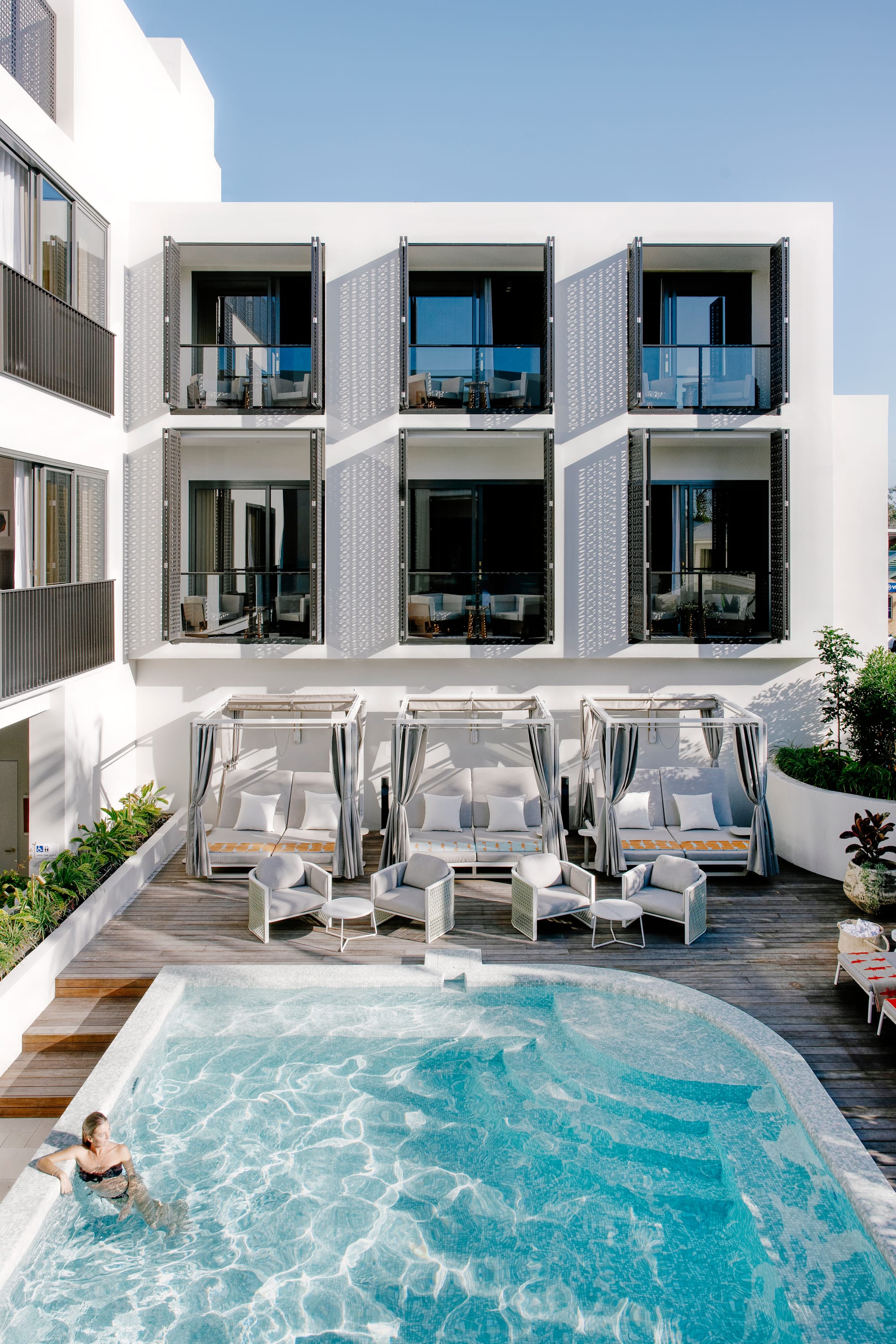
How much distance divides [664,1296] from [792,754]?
362 inches

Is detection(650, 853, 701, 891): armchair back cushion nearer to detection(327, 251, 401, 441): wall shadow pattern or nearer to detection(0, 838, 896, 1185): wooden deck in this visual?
detection(0, 838, 896, 1185): wooden deck

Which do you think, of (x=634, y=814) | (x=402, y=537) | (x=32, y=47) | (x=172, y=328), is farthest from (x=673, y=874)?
(x=32, y=47)

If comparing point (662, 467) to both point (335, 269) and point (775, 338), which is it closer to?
point (775, 338)

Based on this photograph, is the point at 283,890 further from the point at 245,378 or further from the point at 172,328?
the point at 172,328

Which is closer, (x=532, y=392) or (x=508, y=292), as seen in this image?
(x=532, y=392)

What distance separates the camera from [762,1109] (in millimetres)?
7281

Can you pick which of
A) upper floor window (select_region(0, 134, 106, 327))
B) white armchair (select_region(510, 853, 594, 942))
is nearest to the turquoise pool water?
white armchair (select_region(510, 853, 594, 942))

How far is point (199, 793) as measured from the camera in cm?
1209

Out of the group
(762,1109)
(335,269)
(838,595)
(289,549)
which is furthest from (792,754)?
A: (335,269)

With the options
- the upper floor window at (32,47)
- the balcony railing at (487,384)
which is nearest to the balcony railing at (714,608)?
the balcony railing at (487,384)

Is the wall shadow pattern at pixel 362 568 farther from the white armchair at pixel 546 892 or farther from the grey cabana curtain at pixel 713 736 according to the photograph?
the grey cabana curtain at pixel 713 736

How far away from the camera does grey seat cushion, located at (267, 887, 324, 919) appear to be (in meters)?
10.4

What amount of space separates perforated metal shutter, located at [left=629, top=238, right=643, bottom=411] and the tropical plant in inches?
274

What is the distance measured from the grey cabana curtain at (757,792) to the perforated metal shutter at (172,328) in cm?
969
